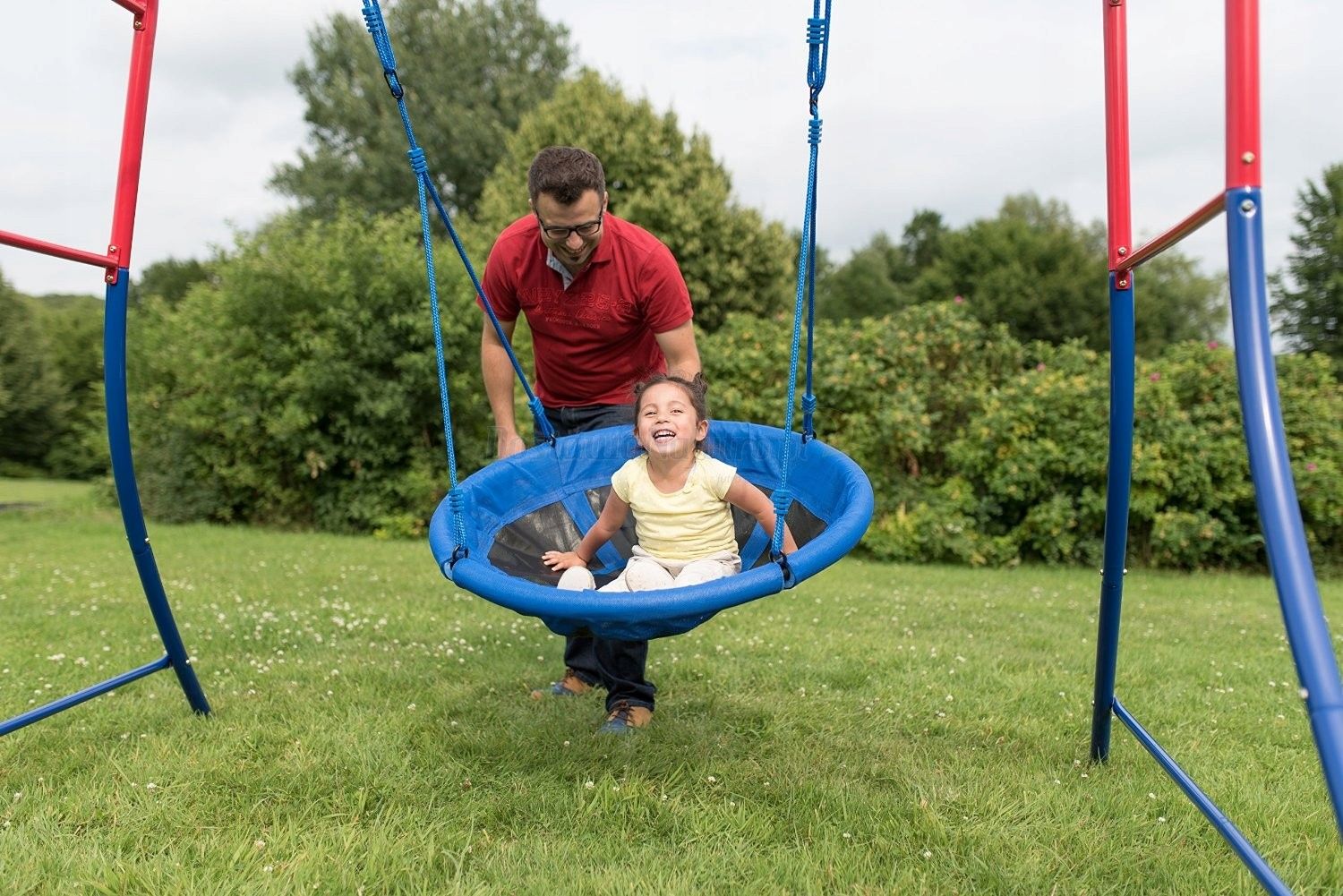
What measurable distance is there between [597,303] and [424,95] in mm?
21972

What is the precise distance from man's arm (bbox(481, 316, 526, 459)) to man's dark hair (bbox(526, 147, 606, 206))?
65 cm

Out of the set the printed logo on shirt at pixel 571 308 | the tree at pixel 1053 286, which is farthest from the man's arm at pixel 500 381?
the tree at pixel 1053 286

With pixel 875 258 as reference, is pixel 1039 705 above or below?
below

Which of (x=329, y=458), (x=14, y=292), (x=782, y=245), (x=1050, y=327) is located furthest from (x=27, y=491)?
(x=1050, y=327)

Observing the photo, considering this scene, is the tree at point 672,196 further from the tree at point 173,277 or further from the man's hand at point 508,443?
the tree at point 173,277

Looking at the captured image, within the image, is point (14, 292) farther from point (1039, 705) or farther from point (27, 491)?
point (1039, 705)

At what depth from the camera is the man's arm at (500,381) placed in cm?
332

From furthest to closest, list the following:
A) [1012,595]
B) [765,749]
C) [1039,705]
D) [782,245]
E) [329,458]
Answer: [782,245] < [329,458] < [1012,595] < [1039,705] < [765,749]

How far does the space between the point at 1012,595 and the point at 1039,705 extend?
9.45ft

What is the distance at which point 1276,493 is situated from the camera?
1.41 m

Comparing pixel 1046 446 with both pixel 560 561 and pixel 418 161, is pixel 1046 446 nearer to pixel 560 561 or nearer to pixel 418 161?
pixel 560 561

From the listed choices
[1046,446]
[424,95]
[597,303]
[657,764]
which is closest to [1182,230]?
[597,303]

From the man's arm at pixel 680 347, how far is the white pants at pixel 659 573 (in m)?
0.63

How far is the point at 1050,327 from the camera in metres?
23.9
